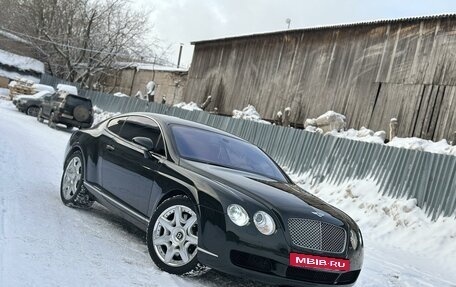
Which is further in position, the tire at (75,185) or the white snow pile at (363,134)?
the white snow pile at (363,134)

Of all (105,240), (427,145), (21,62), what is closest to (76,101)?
(427,145)

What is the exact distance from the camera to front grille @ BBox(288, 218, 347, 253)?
4.22m

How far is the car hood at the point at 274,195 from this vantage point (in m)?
4.35

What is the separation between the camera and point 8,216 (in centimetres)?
545

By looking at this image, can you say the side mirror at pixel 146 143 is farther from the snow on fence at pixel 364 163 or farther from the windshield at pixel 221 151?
the snow on fence at pixel 364 163

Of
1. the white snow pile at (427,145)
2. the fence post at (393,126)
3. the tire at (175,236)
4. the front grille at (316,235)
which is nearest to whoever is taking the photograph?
the front grille at (316,235)

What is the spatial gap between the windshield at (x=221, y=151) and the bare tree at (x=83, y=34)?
124 feet

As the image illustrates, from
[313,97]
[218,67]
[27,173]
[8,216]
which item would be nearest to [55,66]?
[218,67]

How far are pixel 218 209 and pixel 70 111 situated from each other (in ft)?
58.6

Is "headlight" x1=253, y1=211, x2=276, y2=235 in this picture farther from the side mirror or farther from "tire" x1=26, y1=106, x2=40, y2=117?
"tire" x1=26, y1=106, x2=40, y2=117

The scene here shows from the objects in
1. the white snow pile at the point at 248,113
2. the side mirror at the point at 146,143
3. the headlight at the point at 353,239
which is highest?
the white snow pile at the point at 248,113

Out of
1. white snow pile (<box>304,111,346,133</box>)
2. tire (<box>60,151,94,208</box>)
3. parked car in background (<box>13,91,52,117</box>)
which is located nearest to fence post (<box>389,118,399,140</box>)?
white snow pile (<box>304,111,346,133</box>)

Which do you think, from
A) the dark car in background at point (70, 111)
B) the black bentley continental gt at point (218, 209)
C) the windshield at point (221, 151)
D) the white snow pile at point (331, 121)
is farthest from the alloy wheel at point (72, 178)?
the dark car in background at point (70, 111)

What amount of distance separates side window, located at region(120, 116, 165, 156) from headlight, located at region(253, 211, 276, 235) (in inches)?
63.9
